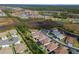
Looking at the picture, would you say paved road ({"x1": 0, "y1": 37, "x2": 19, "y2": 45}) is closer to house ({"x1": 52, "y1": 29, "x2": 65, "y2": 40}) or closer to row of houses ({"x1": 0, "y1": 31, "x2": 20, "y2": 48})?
row of houses ({"x1": 0, "y1": 31, "x2": 20, "y2": 48})

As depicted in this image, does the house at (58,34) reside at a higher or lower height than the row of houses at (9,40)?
higher

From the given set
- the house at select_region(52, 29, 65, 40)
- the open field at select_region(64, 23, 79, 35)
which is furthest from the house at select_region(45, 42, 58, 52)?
the open field at select_region(64, 23, 79, 35)

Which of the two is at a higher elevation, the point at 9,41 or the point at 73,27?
the point at 73,27

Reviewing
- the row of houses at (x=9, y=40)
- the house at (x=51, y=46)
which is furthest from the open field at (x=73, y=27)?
the row of houses at (x=9, y=40)

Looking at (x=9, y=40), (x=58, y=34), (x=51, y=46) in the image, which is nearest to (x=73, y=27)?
(x=58, y=34)

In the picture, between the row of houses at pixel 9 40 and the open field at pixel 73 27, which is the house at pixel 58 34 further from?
the row of houses at pixel 9 40

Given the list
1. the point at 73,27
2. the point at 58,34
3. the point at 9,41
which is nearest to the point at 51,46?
the point at 58,34

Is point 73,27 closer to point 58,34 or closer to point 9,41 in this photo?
point 58,34

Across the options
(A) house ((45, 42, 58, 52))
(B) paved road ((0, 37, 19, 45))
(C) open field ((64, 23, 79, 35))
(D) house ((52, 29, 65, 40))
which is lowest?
(A) house ((45, 42, 58, 52))
